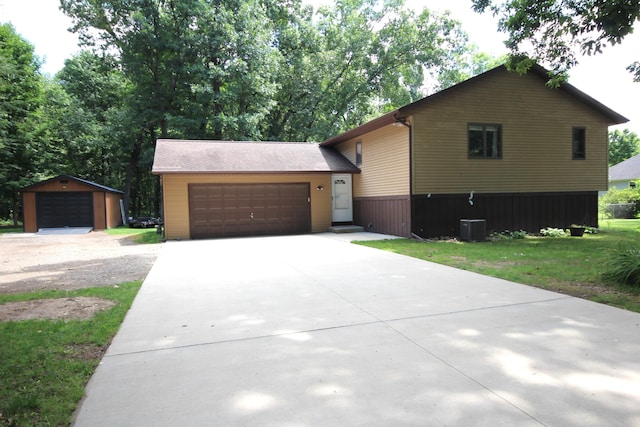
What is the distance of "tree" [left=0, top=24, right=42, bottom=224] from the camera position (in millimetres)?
23984

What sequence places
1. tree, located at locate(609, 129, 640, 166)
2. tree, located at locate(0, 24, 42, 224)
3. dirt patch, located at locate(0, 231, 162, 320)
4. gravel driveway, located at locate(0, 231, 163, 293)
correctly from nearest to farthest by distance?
dirt patch, located at locate(0, 231, 162, 320) < gravel driveway, located at locate(0, 231, 163, 293) < tree, located at locate(0, 24, 42, 224) < tree, located at locate(609, 129, 640, 166)

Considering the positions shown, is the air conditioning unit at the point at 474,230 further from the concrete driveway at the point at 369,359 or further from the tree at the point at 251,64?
the tree at the point at 251,64

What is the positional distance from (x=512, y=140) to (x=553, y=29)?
357 cm

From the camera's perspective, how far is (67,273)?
24.7 feet

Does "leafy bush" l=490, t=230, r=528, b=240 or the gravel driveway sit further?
"leafy bush" l=490, t=230, r=528, b=240

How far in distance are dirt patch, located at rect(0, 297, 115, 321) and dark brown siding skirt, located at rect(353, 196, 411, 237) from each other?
9.37m

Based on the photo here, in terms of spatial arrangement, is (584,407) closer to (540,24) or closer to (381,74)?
(540,24)

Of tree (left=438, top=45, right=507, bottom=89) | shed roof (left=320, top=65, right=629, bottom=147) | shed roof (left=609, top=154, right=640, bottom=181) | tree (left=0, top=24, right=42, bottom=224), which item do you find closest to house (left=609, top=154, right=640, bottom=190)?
shed roof (left=609, top=154, right=640, bottom=181)

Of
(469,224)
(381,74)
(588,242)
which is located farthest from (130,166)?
(588,242)

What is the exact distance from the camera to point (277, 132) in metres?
29.2

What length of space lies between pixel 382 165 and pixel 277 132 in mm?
16670

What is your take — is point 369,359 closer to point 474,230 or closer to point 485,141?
point 474,230

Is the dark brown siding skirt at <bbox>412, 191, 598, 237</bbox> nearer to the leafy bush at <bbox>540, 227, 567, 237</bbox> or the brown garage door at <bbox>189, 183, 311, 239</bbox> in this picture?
the leafy bush at <bbox>540, 227, 567, 237</bbox>

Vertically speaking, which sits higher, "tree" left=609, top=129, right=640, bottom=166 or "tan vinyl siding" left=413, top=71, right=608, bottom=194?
"tree" left=609, top=129, right=640, bottom=166
